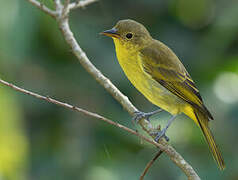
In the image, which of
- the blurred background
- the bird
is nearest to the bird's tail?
the bird

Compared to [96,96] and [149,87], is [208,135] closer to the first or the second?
[149,87]

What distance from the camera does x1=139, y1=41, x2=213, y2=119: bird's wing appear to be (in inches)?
158

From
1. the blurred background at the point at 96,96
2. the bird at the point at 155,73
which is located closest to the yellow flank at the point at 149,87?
the bird at the point at 155,73

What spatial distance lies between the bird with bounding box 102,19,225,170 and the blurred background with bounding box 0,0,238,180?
36cm

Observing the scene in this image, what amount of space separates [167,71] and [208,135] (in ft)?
2.33

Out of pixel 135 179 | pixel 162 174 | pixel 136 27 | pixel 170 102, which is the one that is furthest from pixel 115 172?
pixel 136 27

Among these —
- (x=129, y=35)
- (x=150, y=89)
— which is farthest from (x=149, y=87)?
(x=129, y=35)

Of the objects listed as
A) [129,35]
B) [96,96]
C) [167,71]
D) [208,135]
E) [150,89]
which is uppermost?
[129,35]

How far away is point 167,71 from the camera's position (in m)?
4.08

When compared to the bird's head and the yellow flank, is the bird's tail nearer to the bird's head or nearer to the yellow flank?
the yellow flank

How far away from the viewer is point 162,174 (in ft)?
14.2

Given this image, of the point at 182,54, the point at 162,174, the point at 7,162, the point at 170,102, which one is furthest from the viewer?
the point at 182,54

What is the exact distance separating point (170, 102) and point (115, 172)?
32.2 inches

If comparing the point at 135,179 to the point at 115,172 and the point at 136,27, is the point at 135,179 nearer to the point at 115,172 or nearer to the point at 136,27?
the point at 115,172
